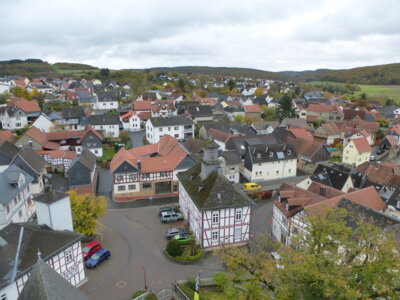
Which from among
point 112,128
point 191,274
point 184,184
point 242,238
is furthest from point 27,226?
point 112,128

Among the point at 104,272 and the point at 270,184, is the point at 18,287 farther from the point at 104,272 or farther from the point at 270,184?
the point at 270,184

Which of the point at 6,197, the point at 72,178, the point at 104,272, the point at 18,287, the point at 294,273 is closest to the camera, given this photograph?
the point at 294,273

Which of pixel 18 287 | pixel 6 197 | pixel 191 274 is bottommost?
pixel 191 274

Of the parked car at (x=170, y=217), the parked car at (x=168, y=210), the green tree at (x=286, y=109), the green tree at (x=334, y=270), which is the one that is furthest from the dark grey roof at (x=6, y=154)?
the green tree at (x=286, y=109)

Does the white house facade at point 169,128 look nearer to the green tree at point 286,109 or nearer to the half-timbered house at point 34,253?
the green tree at point 286,109

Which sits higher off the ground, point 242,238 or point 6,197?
point 6,197

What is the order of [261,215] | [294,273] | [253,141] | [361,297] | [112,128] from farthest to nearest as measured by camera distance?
1. [112,128]
2. [253,141]
3. [261,215]
4. [294,273]
5. [361,297]

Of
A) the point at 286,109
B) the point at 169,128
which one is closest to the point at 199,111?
the point at 169,128
